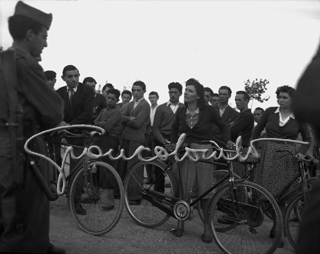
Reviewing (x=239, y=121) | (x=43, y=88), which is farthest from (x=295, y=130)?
(x=43, y=88)

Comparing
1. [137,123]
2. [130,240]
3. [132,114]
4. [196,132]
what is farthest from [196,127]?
[132,114]

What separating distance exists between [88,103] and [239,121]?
101 inches

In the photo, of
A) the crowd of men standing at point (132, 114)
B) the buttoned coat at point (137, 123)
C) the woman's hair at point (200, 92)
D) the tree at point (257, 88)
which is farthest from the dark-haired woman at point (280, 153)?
the tree at point (257, 88)

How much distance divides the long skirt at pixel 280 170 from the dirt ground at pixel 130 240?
742 millimetres

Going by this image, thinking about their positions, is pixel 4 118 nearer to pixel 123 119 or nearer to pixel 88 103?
pixel 88 103

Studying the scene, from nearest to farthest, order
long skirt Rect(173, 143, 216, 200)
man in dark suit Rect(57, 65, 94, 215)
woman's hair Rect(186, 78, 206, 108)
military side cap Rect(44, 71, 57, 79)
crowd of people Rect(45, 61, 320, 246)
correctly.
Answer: crowd of people Rect(45, 61, 320, 246)
long skirt Rect(173, 143, 216, 200)
woman's hair Rect(186, 78, 206, 108)
man in dark suit Rect(57, 65, 94, 215)
military side cap Rect(44, 71, 57, 79)

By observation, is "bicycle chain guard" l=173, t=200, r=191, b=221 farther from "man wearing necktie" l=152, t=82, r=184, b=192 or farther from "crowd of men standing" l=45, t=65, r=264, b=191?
"man wearing necktie" l=152, t=82, r=184, b=192

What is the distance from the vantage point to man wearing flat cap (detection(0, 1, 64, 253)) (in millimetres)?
3221

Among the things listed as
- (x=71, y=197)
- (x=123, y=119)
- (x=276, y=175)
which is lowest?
(x=71, y=197)

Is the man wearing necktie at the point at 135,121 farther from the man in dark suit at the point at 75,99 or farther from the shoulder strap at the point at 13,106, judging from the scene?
the shoulder strap at the point at 13,106

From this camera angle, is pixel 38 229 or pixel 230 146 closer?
pixel 38 229

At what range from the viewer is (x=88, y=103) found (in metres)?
6.97

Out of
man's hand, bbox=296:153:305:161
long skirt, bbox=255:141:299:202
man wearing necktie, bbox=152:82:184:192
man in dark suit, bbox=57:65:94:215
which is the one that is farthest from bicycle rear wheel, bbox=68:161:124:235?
man wearing necktie, bbox=152:82:184:192

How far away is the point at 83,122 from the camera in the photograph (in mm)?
6930
